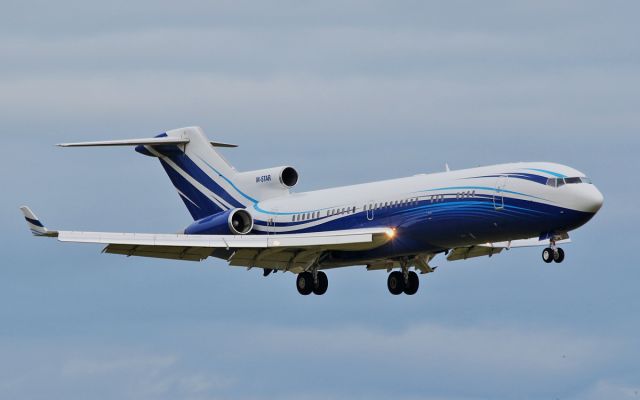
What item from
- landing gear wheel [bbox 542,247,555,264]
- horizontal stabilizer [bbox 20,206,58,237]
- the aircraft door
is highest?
the aircraft door

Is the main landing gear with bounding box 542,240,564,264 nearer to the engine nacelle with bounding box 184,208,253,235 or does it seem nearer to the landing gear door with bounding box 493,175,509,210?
the landing gear door with bounding box 493,175,509,210

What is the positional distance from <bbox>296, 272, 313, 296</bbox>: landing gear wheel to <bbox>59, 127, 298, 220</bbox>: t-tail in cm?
397

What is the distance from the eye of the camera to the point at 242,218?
2272 inches

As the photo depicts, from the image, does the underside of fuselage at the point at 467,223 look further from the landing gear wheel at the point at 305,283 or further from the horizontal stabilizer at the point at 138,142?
the horizontal stabilizer at the point at 138,142

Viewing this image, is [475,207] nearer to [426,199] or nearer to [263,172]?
[426,199]

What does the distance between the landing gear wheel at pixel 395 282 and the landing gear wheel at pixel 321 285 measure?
260 centimetres

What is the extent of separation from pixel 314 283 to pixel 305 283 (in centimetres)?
36

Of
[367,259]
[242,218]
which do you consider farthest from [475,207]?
[242,218]

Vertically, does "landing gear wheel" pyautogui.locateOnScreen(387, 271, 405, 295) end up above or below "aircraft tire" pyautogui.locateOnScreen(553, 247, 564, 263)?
below

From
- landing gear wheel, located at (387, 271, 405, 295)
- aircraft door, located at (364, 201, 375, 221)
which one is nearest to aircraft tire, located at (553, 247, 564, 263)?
aircraft door, located at (364, 201, 375, 221)

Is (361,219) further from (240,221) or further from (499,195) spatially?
(499,195)

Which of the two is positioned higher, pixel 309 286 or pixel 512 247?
pixel 512 247

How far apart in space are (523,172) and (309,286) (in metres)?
9.80

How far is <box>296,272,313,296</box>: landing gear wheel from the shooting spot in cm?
5619
